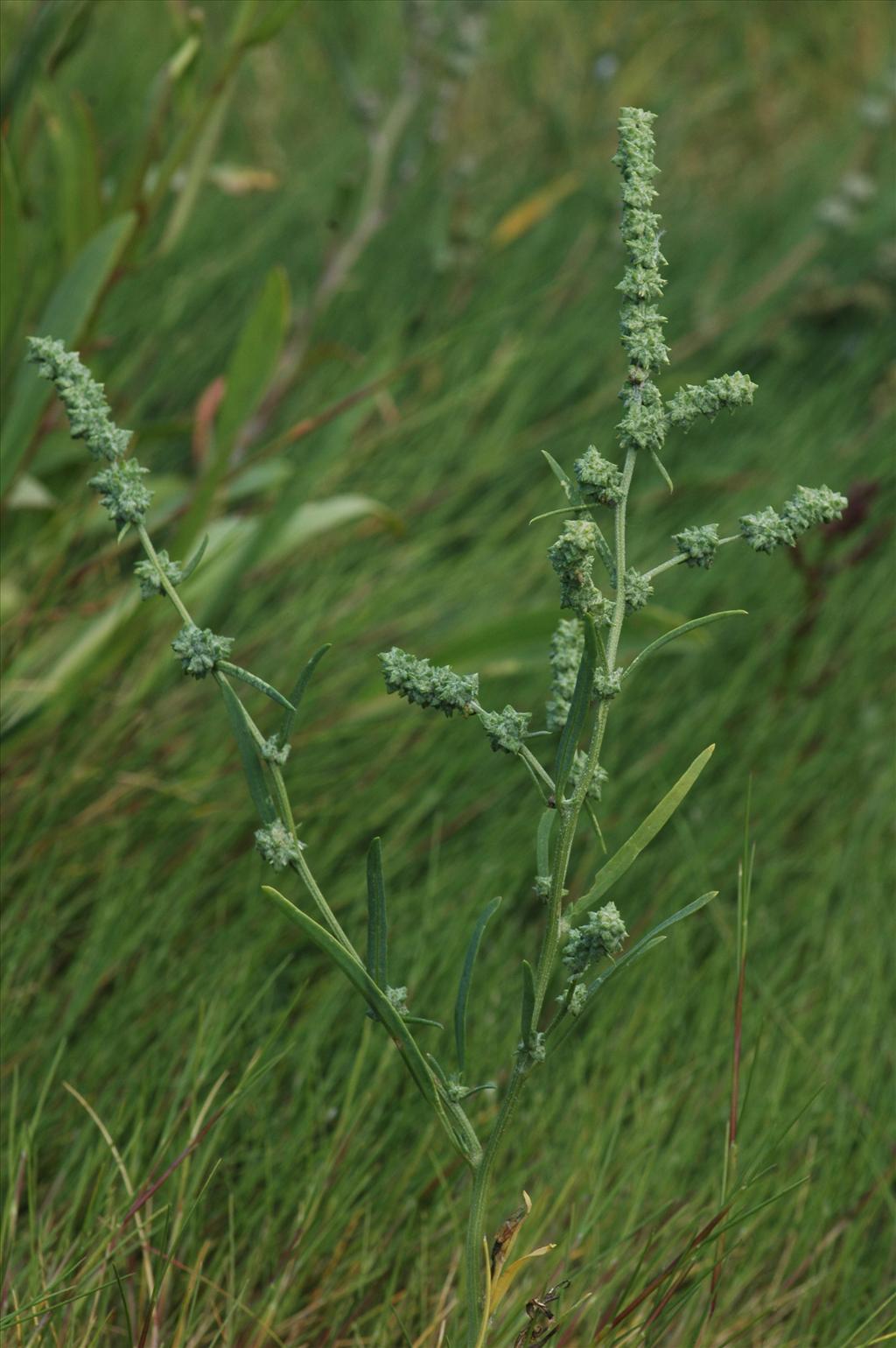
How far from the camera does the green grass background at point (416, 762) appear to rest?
1074mm

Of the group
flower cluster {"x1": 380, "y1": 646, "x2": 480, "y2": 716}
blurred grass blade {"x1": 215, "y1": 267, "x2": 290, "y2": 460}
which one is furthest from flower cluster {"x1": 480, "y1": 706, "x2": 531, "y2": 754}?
blurred grass blade {"x1": 215, "y1": 267, "x2": 290, "y2": 460}

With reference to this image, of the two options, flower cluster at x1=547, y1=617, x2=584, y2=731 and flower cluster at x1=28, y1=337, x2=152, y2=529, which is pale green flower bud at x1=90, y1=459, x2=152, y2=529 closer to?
flower cluster at x1=28, y1=337, x2=152, y2=529

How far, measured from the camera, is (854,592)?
6.50 ft

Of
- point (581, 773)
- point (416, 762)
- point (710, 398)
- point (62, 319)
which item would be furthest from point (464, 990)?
point (62, 319)

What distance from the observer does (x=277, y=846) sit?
78 centimetres

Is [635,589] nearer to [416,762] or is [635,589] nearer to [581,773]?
[581,773]

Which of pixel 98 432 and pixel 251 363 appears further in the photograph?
pixel 251 363

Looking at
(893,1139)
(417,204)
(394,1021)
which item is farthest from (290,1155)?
(417,204)

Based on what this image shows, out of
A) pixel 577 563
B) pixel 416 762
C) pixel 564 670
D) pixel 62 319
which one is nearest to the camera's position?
pixel 577 563

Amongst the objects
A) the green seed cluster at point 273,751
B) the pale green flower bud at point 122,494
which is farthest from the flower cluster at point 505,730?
the pale green flower bud at point 122,494

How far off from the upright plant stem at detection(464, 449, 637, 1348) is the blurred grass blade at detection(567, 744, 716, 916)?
0.06 ft

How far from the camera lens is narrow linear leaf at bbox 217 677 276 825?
79cm

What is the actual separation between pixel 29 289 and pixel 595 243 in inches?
50.6

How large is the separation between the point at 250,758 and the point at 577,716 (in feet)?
0.63
